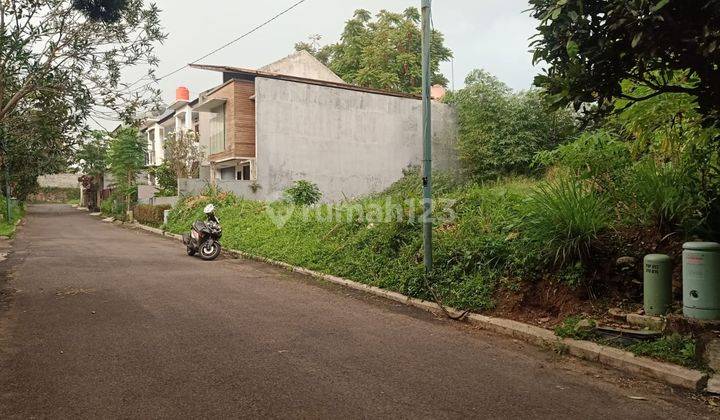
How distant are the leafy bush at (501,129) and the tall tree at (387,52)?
8.19 m

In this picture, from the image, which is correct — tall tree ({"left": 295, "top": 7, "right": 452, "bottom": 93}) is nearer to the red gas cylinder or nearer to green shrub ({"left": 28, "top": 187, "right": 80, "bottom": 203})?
the red gas cylinder

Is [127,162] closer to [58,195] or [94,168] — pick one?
[94,168]

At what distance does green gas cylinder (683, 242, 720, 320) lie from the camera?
5137mm

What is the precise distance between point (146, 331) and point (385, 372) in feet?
10.1

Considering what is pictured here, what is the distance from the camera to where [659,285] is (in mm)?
5684

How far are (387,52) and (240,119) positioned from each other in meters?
12.8

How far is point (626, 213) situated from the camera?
732cm

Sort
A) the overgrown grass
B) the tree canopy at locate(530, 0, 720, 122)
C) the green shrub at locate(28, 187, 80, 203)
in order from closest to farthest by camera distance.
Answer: the tree canopy at locate(530, 0, 720, 122) < the overgrown grass < the green shrub at locate(28, 187, 80, 203)

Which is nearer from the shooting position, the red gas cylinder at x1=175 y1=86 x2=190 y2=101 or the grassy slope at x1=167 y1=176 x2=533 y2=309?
the grassy slope at x1=167 y1=176 x2=533 y2=309

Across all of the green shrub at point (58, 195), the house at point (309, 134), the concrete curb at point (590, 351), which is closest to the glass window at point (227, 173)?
the house at point (309, 134)

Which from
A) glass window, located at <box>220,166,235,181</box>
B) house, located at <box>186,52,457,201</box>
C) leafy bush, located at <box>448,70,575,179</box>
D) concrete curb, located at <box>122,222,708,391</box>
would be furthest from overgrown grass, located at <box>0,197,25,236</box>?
leafy bush, located at <box>448,70,575,179</box>

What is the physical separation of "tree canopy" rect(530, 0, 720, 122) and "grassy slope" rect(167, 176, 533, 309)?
9.82 feet

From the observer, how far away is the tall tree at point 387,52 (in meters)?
32.8

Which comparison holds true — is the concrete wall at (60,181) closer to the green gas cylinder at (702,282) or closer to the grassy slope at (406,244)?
the grassy slope at (406,244)
